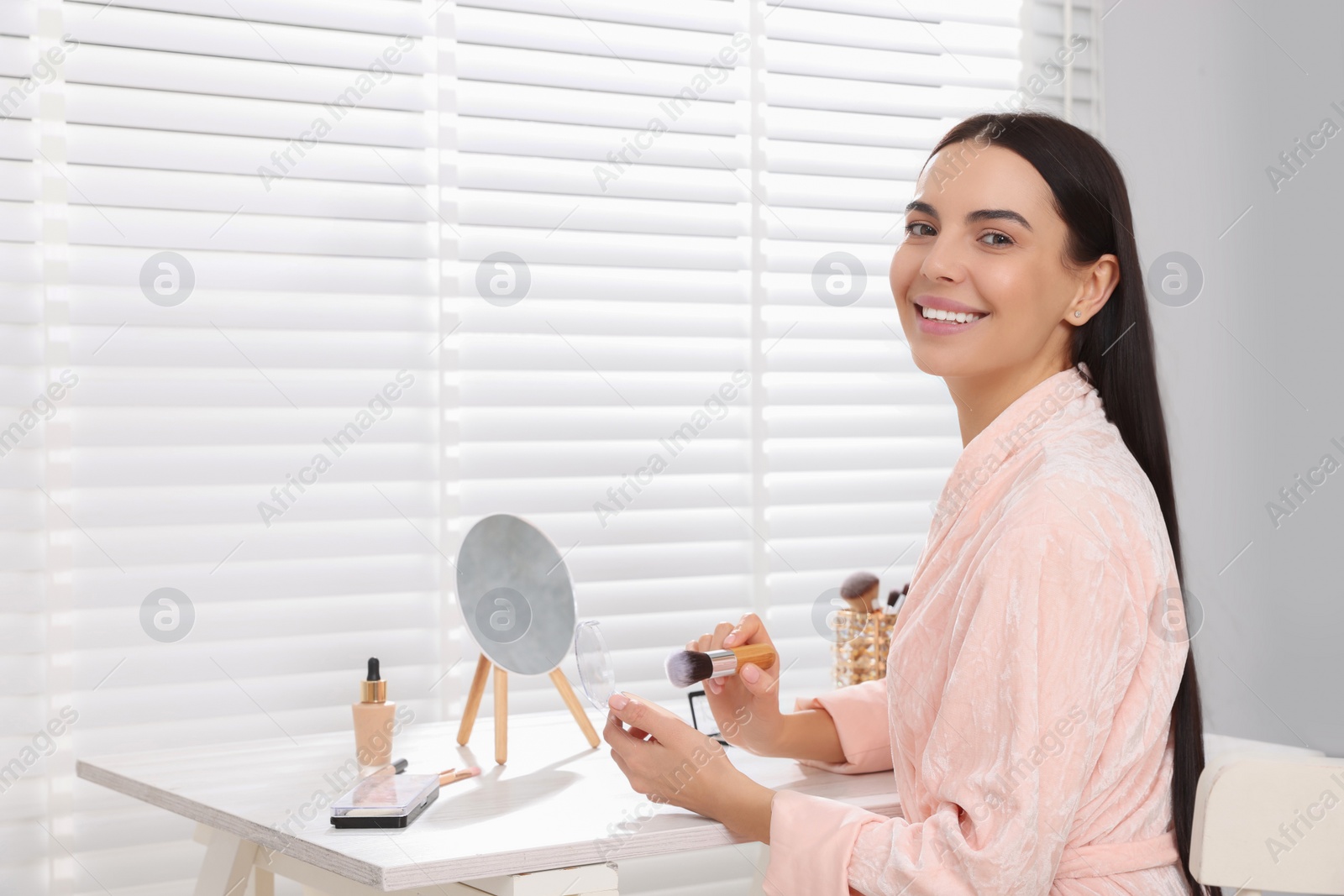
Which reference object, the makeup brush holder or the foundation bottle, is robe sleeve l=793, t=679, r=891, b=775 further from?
the foundation bottle

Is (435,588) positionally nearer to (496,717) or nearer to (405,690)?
(405,690)

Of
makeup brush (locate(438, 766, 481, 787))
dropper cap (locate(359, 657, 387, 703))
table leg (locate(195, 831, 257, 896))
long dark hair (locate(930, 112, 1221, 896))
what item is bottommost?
table leg (locate(195, 831, 257, 896))

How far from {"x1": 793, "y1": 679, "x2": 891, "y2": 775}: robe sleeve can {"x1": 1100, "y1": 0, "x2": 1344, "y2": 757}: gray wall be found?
0.73 meters

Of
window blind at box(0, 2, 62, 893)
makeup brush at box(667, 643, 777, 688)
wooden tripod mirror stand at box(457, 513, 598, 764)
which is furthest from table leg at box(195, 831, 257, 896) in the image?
makeup brush at box(667, 643, 777, 688)

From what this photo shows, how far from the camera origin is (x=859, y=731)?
→ 1.34 meters

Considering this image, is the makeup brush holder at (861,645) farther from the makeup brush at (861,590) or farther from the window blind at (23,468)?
the window blind at (23,468)

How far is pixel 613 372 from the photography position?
6.25ft

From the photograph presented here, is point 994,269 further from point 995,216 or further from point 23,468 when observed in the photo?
point 23,468

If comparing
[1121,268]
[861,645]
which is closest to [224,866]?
[861,645]

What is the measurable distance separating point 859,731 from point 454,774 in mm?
478

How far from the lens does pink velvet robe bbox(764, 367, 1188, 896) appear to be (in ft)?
2.99

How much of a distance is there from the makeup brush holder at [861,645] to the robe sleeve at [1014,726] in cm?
63

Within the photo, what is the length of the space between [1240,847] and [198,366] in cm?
144

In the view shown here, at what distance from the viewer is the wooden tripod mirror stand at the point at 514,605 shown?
4.80 ft
